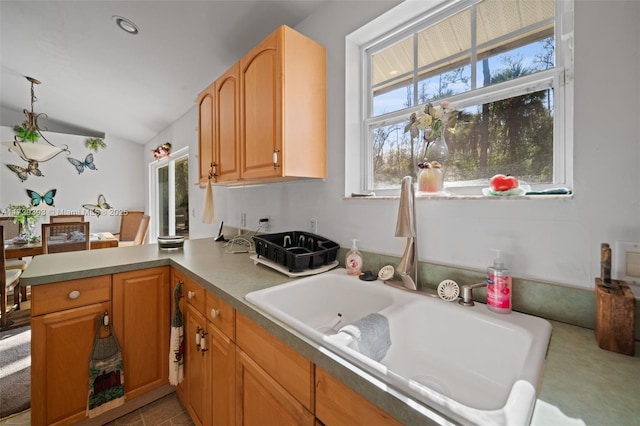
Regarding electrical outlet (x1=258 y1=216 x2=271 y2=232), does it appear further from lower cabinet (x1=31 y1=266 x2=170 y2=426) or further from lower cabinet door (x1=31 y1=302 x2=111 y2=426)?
lower cabinet door (x1=31 y1=302 x2=111 y2=426)

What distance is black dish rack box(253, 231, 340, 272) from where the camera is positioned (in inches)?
48.0

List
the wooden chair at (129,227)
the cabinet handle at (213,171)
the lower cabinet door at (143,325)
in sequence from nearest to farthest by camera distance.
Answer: the lower cabinet door at (143,325), the cabinet handle at (213,171), the wooden chair at (129,227)

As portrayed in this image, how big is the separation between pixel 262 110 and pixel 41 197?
17.7ft

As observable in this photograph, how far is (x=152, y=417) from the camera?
154 cm

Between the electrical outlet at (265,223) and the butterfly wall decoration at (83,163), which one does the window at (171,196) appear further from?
the electrical outlet at (265,223)

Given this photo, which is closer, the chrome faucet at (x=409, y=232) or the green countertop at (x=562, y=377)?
the green countertop at (x=562, y=377)

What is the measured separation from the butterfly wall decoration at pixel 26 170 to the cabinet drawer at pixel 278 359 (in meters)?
5.78

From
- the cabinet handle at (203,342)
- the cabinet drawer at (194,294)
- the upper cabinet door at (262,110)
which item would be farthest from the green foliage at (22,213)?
the cabinet handle at (203,342)

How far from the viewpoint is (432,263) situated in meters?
1.06

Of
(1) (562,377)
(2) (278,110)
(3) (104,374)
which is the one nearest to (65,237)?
(3) (104,374)

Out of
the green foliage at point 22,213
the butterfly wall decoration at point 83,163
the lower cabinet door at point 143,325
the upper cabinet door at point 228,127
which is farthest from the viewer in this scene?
the butterfly wall decoration at point 83,163

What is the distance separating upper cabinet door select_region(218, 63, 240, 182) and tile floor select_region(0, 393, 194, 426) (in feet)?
4.66

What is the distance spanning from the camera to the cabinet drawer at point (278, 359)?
2.22 feet

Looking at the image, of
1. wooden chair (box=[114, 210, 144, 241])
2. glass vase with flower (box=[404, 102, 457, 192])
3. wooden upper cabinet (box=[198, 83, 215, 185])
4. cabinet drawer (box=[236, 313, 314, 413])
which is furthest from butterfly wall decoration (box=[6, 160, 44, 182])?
glass vase with flower (box=[404, 102, 457, 192])
